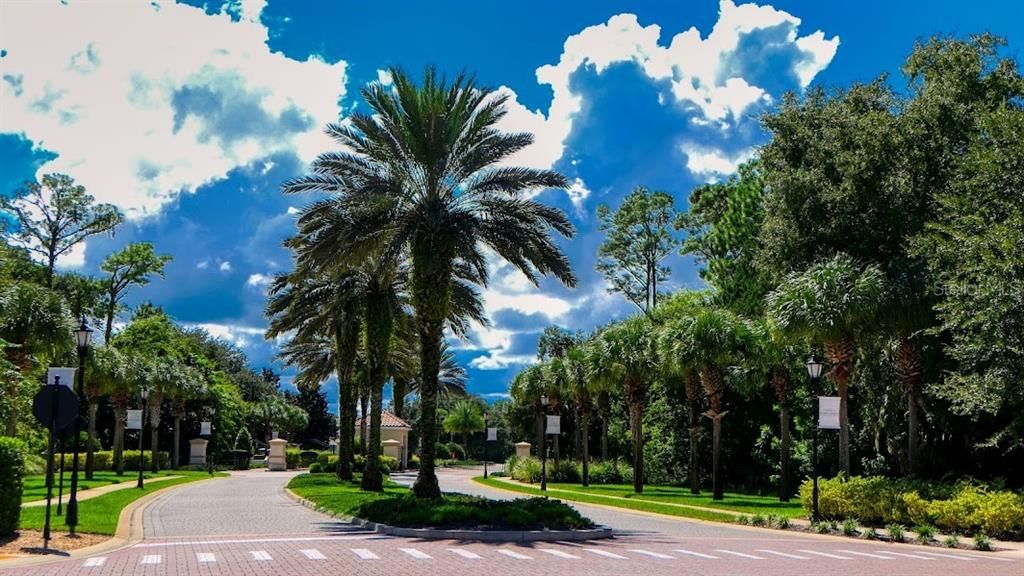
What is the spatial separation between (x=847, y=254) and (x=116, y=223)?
52.3 m

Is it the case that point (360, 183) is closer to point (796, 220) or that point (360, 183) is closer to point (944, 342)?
point (796, 220)

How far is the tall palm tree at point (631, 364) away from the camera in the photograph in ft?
141

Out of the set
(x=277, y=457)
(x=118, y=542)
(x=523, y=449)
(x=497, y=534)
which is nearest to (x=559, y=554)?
(x=497, y=534)

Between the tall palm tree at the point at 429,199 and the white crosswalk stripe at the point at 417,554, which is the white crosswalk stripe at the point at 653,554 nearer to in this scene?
the white crosswalk stripe at the point at 417,554

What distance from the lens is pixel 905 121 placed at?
3033 centimetres

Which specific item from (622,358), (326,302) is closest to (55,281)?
(326,302)

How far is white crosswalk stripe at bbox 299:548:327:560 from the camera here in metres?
14.7

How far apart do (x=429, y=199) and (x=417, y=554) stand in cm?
1199

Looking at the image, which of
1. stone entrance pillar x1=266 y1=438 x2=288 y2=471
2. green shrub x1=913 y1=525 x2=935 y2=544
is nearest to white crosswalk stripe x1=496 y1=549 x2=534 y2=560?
Result: green shrub x1=913 y1=525 x2=935 y2=544

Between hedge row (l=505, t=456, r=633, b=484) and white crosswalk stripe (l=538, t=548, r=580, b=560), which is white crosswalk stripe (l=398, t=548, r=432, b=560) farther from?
hedge row (l=505, t=456, r=633, b=484)

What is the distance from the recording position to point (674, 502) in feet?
115

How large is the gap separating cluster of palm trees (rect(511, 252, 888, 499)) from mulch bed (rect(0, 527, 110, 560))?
19604mm

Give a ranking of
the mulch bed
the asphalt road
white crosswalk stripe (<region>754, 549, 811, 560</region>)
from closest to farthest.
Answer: the asphalt road → the mulch bed → white crosswalk stripe (<region>754, 549, 811, 560</region>)

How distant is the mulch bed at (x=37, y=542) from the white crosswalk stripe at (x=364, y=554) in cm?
521
